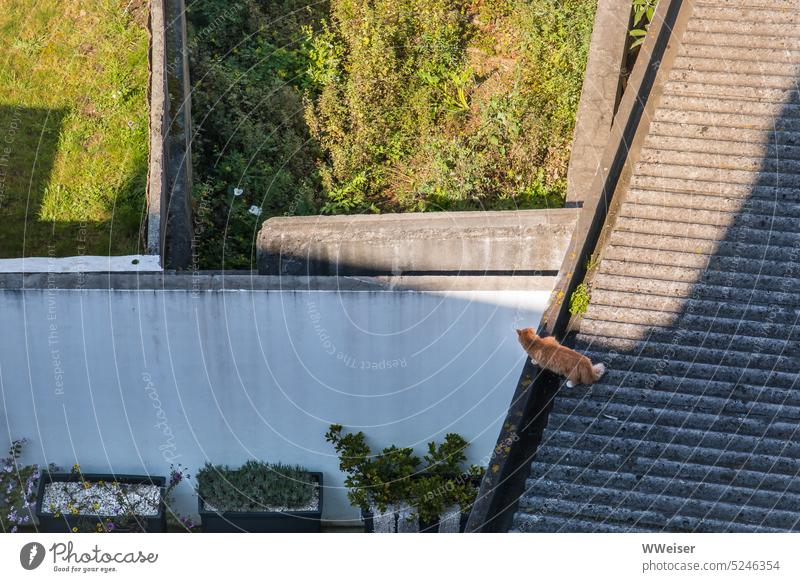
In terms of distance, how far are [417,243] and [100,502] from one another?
3665 mm

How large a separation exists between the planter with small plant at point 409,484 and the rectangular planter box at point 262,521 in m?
0.43

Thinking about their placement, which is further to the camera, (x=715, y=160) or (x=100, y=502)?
(x=100, y=502)

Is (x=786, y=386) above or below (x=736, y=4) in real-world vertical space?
below

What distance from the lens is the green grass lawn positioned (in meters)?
11.1

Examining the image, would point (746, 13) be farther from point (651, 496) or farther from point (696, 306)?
point (651, 496)

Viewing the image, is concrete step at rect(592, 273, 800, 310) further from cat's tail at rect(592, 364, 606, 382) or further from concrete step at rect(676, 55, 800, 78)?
concrete step at rect(676, 55, 800, 78)

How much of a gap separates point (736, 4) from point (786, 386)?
12.9 feet

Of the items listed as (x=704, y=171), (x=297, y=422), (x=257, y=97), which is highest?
(x=257, y=97)

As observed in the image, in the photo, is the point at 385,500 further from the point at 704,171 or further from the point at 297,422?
the point at 704,171

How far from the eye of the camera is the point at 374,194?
11.9 m

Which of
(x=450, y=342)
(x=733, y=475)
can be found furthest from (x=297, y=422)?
(x=733, y=475)

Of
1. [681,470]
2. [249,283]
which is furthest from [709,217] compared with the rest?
[249,283]

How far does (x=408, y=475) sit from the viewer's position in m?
9.59

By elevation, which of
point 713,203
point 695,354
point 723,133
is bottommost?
point 695,354
